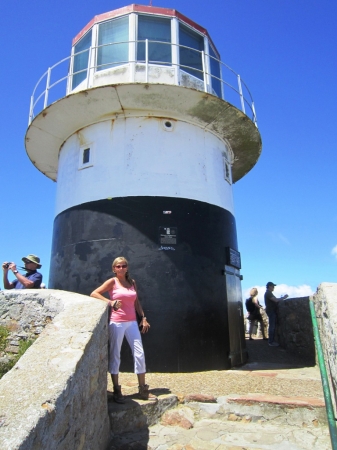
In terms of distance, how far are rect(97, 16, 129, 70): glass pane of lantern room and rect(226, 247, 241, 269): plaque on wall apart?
5.16 metres

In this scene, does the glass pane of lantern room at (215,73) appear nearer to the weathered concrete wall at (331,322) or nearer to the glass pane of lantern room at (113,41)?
the glass pane of lantern room at (113,41)

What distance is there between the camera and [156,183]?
7.83 m

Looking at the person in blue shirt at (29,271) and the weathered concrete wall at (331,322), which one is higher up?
the person in blue shirt at (29,271)

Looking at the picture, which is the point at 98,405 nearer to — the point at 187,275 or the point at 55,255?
the point at 187,275


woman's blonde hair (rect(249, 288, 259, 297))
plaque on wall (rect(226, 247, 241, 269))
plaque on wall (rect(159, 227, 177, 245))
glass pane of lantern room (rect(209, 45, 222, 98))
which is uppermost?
glass pane of lantern room (rect(209, 45, 222, 98))

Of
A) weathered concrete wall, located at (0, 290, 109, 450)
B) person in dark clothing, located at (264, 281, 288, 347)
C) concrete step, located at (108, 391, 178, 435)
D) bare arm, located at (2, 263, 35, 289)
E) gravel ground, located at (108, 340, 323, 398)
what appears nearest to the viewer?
weathered concrete wall, located at (0, 290, 109, 450)

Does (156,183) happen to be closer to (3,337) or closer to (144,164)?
(144,164)

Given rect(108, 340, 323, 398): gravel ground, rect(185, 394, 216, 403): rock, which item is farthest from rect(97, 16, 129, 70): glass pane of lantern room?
rect(185, 394, 216, 403): rock

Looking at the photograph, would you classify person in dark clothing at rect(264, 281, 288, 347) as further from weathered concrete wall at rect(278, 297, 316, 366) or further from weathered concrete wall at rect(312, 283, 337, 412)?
weathered concrete wall at rect(312, 283, 337, 412)

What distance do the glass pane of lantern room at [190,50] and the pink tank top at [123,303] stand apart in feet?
20.9

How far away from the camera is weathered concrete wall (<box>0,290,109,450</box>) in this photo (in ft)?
7.67

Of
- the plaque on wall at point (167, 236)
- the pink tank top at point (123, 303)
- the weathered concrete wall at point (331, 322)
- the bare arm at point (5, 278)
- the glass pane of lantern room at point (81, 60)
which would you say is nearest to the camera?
the weathered concrete wall at point (331, 322)

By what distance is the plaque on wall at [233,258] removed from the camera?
27.0 feet

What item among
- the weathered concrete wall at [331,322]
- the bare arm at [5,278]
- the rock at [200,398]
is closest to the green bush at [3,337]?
the bare arm at [5,278]
